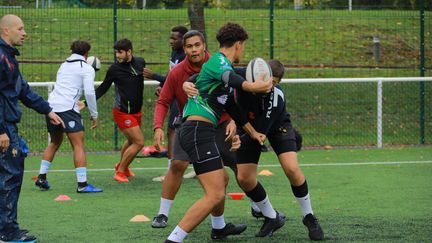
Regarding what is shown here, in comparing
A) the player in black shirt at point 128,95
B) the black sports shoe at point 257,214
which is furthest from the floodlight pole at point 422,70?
the black sports shoe at point 257,214

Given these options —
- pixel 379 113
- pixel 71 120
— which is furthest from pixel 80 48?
pixel 379 113

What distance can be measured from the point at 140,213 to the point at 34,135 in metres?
7.31

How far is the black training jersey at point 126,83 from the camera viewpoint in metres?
12.2

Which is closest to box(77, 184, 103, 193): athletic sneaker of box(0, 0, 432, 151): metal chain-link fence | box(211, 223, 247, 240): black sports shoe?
box(211, 223, 247, 240): black sports shoe

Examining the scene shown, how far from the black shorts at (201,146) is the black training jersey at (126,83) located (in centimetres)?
450

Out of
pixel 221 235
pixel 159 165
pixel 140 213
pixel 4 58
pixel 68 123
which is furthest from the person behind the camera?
pixel 159 165

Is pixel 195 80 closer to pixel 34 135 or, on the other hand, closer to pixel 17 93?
pixel 17 93

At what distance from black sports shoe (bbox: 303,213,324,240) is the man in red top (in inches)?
23.0

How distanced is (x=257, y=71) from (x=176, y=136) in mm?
1246

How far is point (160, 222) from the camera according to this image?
9.03 meters

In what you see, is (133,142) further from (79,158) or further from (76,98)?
(76,98)

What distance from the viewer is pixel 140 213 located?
9977 millimetres

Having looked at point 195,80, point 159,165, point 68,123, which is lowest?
point 159,165

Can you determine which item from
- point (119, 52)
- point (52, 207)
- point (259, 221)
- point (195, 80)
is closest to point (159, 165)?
point (119, 52)
